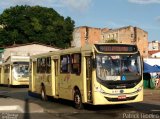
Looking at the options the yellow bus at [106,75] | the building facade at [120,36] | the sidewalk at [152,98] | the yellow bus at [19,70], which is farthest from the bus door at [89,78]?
the building facade at [120,36]

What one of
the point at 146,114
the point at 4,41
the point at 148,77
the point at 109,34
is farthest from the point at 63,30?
the point at 146,114

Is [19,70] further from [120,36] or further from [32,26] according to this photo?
[120,36]

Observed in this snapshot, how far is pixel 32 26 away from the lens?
85.5 metres

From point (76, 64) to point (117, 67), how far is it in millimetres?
2313

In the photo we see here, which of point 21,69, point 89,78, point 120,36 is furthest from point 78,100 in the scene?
point 120,36

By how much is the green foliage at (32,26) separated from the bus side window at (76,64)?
67244mm

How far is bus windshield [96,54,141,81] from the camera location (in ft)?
52.9

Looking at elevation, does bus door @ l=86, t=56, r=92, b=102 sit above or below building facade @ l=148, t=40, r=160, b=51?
below

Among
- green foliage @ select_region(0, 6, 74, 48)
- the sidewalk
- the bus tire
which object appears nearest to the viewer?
the sidewalk

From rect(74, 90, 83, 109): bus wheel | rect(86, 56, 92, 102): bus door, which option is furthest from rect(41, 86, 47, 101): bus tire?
rect(86, 56, 92, 102): bus door

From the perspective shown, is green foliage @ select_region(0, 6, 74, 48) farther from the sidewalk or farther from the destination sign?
the destination sign

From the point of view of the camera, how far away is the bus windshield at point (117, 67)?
52.9 ft

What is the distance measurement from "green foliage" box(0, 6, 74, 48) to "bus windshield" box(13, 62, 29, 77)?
44.5 m

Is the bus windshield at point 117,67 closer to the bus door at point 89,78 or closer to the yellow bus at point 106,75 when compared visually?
Answer: the yellow bus at point 106,75
